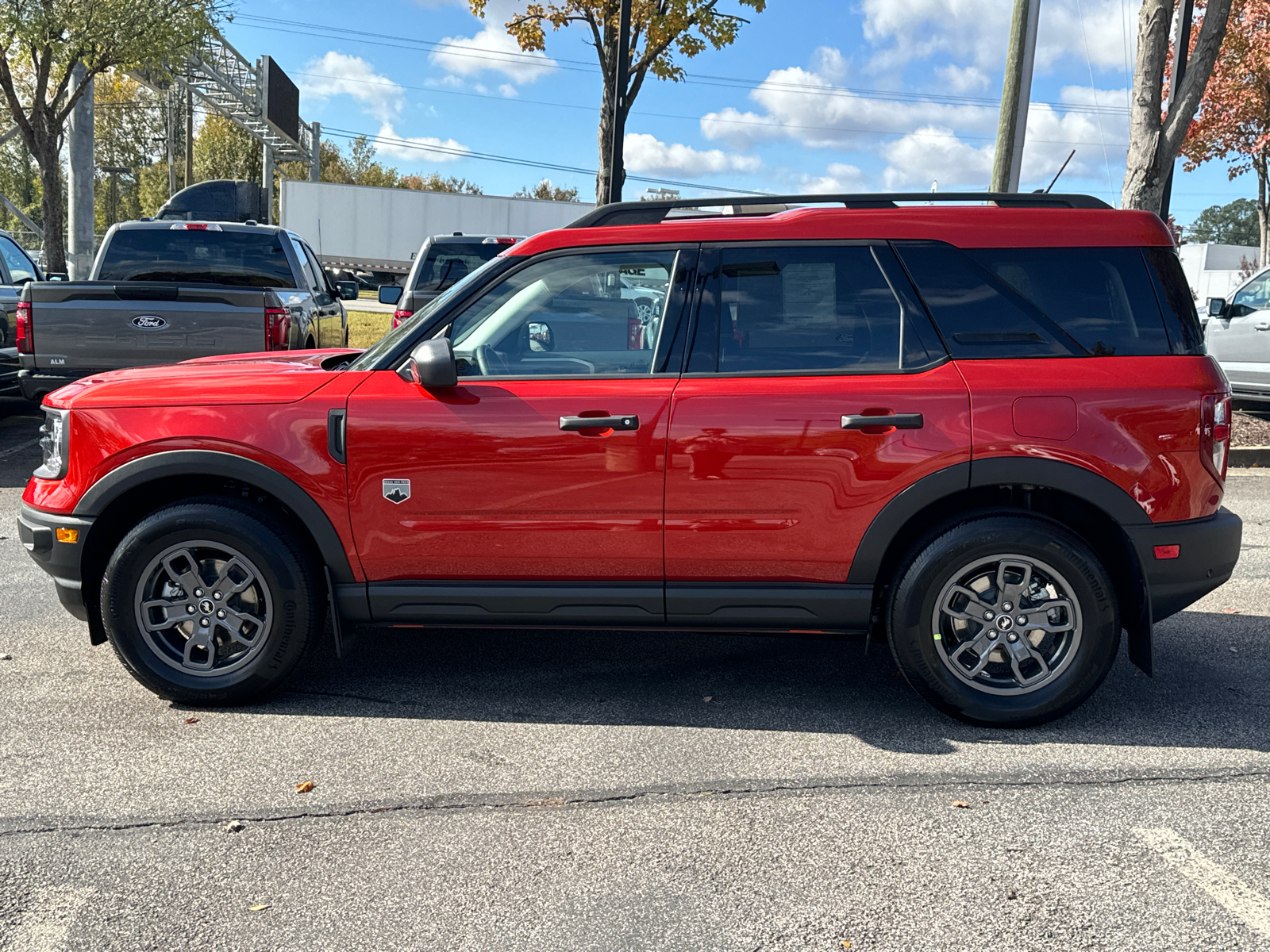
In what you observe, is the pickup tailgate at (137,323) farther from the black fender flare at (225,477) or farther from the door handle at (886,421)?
the door handle at (886,421)

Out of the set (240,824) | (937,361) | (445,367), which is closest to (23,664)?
(240,824)

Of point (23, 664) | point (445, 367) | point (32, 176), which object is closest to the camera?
point (445, 367)

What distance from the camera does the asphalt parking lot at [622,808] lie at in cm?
288

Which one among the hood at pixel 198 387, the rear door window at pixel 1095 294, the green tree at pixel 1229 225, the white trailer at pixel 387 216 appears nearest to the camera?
the rear door window at pixel 1095 294

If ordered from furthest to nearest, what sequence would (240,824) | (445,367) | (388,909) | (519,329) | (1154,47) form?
(1154,47) → (519,329) → (445,367) → (240,824) → (388,909)

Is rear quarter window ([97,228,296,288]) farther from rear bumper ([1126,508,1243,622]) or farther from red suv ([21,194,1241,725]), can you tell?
rear bumper ([1126,508,1243,622])

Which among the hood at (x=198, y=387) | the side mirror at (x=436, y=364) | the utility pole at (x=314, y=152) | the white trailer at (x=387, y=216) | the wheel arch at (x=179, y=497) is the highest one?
the utility pole at (x=314, y=152)

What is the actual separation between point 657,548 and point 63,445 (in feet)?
7.63

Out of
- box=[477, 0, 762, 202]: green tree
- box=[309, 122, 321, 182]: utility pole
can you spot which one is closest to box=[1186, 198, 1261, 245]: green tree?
box=[309, 122, 321, 182]: utility pole

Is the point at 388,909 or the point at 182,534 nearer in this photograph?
the point at 388,909

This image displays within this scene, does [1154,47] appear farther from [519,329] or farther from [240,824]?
[240,824]

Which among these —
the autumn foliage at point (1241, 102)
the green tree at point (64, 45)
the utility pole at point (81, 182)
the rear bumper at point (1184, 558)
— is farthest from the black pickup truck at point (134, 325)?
the autumn foliage at point (1241, 102)

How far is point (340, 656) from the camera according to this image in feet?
16.3

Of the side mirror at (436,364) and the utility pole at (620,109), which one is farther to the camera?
the utility pole at (620,109)
